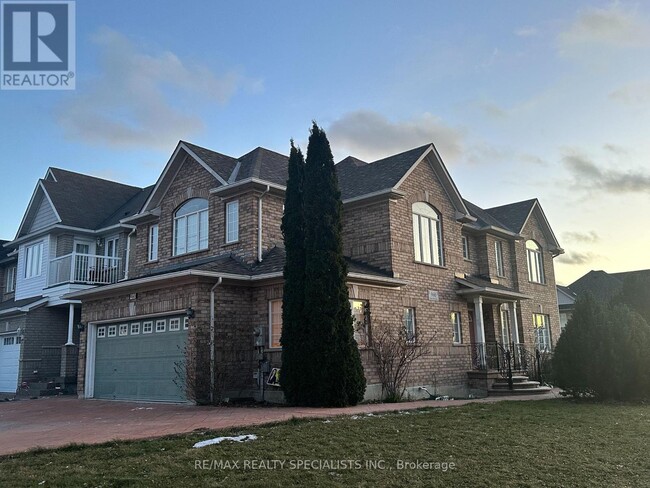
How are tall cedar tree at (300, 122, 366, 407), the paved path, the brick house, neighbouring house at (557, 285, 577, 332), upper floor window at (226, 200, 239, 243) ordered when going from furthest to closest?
neighbouring house at (557, 285, 577, 332) → upper floor window at (226, 200, 239, 243) → the brick house → tall cedar tree at (300, 122, 366, 407) → the paved path

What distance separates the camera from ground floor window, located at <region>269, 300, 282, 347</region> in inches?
606

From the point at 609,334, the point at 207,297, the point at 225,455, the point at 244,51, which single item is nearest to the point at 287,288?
the point at 207,297

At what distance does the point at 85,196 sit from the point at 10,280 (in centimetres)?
686

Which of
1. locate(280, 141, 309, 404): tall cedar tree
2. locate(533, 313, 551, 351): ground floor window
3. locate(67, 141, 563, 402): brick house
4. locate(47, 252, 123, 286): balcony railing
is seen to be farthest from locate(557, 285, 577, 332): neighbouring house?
locate(47, 252, 123, 286): balcony railing

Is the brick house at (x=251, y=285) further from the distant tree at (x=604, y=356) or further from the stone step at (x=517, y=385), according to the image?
the distant tree at (x=604, y=356)

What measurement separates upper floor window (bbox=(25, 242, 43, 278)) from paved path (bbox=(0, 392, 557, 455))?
11.2 meters

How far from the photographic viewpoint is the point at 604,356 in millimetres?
14805

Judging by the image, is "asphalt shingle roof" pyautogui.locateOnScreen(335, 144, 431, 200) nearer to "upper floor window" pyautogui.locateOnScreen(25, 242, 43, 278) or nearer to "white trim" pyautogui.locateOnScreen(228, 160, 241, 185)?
"white trim" pyautogui.locateOnScreen(228, 160, 241, 185)

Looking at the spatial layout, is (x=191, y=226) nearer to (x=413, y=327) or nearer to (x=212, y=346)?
(x=212, y=346)

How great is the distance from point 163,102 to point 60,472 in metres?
12.8

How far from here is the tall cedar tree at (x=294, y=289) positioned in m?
13.3

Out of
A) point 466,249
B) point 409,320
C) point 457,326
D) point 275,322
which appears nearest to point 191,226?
point 275,322

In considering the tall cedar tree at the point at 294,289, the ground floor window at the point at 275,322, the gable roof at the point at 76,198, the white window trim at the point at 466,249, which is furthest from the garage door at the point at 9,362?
the white window trim at the point at 466,249

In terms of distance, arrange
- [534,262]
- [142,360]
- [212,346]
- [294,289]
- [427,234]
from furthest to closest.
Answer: [534,262]
[427,234]
[142,360]
[212,346]
[294,289]
